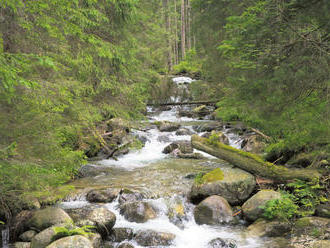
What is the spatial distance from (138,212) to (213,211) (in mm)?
1845

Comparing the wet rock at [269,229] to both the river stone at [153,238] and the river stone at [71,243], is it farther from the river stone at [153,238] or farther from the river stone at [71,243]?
the river stone at [71,243]

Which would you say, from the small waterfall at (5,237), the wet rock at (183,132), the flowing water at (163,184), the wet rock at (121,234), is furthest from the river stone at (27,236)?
the wet rock at (183,132)

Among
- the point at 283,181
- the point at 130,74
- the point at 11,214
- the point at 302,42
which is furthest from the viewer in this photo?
the point at 130,74

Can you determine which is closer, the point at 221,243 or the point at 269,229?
the point at 221,243

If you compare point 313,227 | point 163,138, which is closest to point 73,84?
point 313,227

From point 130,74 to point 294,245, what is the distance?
330 inches

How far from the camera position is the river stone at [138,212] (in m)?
6.45

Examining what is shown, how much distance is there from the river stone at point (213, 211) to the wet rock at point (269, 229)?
0.64 metres

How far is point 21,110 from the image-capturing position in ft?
15.9

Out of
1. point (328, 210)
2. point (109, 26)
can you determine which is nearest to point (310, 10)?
point (328, 210)

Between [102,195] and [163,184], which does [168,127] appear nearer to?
[163,184]

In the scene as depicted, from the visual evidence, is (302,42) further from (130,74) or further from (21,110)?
(130,74)

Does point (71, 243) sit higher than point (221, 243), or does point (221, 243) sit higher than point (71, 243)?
point (71, 243)

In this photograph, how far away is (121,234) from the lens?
586 cm
